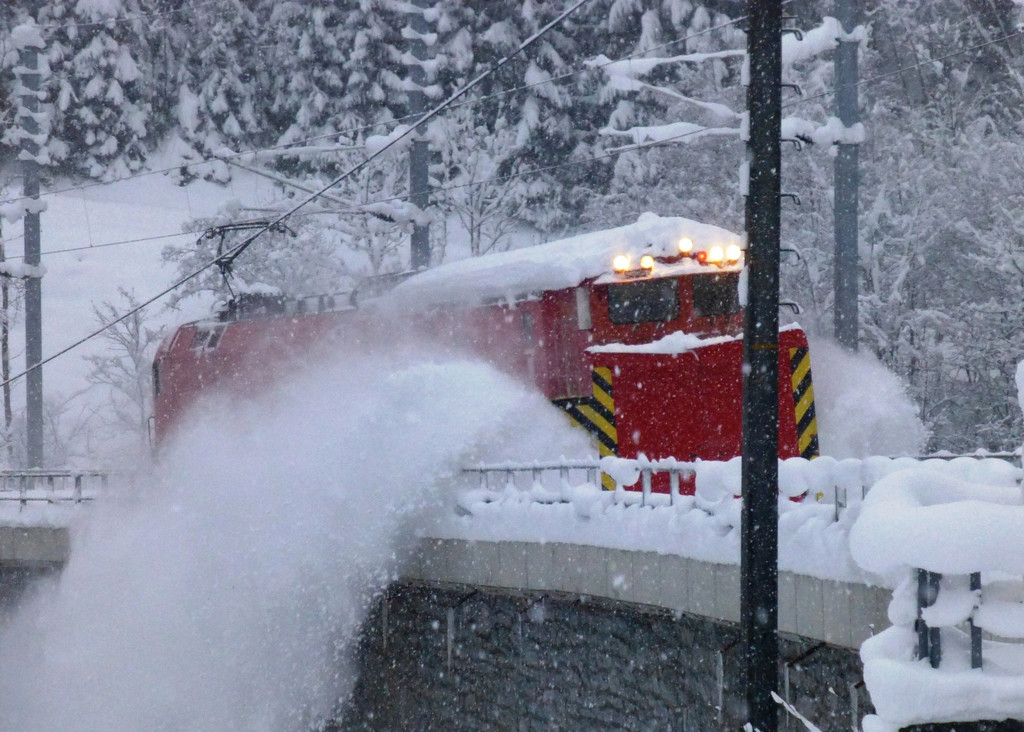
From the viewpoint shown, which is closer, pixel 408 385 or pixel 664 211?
pixel 408 385

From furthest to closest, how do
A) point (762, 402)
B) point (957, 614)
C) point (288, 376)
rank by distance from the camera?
point (288, 376) → point (762, 402) → point (957, 614)

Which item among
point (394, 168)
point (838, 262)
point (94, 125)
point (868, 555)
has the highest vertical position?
point (94, 125)

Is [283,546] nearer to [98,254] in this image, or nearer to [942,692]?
[942,692]

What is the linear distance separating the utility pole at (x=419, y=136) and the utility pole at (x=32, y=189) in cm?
756

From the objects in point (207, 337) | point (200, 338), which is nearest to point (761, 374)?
point (207, 337)

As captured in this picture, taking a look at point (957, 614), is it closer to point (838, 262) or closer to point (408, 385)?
point (408, 385)

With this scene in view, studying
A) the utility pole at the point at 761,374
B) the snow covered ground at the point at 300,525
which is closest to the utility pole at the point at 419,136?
the snow covered ground at the point at 300,525

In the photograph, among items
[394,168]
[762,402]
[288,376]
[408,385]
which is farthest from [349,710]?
[394,168]

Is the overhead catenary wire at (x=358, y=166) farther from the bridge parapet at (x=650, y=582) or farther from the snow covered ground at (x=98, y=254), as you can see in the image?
the snow covered ground at (x=98, y=254)

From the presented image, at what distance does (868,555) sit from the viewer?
526 cm

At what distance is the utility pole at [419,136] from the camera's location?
20312mm

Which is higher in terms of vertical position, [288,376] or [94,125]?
[94,125]

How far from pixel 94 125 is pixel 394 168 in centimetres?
1922

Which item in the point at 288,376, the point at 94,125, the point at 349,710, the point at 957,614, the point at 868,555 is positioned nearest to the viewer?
the point at 957,614
